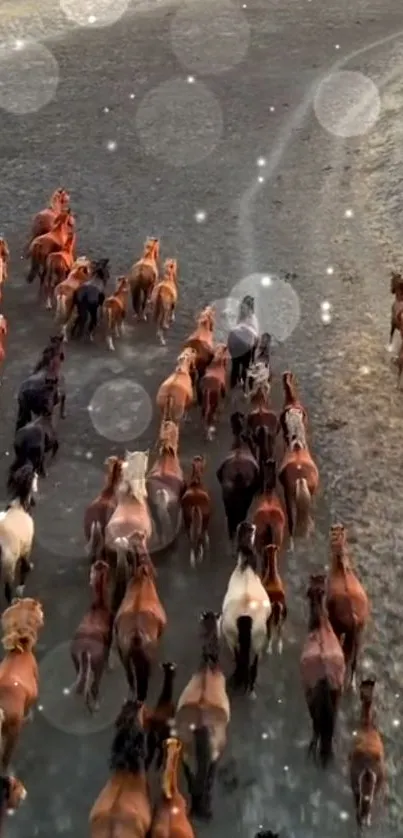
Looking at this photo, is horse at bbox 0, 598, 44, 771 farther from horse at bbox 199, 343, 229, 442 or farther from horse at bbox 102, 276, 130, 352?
horse at bbox 102, 276, 130, 352

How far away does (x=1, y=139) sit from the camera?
22.6m

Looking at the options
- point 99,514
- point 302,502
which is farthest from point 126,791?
point 302,502

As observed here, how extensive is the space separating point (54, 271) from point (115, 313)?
1499mm

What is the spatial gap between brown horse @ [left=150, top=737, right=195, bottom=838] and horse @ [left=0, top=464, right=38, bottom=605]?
2717 mm

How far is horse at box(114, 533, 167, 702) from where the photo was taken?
829 cm

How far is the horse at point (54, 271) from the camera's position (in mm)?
15133

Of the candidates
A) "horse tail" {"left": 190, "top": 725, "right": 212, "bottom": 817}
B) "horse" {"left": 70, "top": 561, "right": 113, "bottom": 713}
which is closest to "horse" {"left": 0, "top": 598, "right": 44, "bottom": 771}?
"horse" {"left": 70, "top": 561, "right": 113, "bottom": 713}

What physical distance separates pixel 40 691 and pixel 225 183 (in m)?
15.1

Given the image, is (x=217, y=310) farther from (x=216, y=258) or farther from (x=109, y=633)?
(x=109, y=633)

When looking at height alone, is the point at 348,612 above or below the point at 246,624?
above

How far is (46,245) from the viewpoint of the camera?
50.9 ft

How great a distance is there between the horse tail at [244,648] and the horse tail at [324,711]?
0.72 m

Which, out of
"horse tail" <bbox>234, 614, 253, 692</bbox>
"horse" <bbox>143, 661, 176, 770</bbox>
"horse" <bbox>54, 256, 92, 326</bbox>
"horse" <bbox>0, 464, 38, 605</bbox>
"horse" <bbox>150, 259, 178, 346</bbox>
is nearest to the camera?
"horse" <bbox>143, 661, 176, 770</bbox>

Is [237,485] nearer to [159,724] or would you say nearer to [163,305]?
[159,724]
